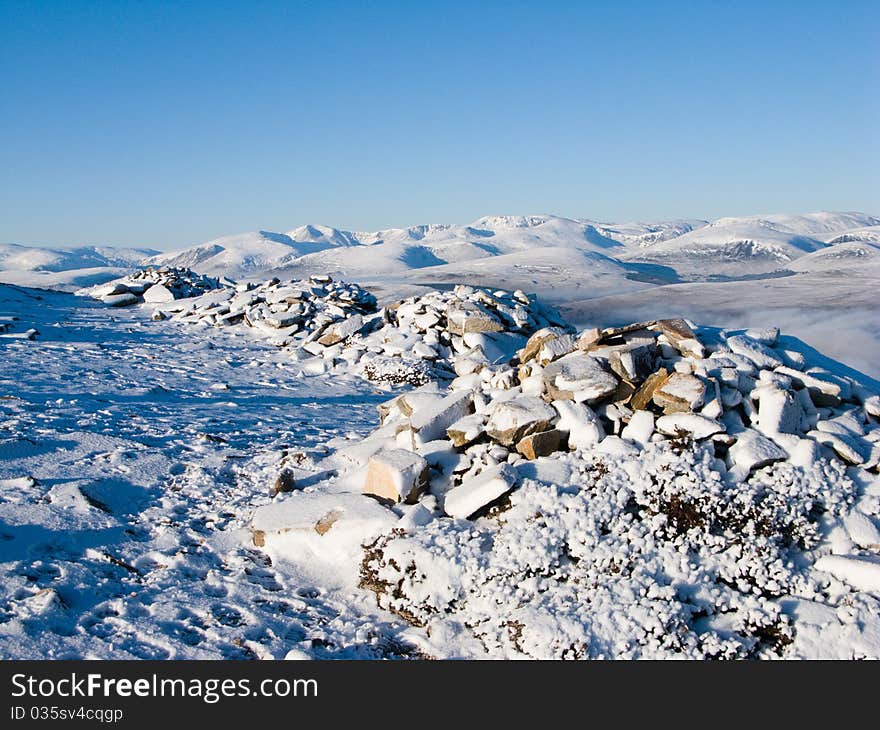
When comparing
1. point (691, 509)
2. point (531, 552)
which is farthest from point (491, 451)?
point (691, 509)

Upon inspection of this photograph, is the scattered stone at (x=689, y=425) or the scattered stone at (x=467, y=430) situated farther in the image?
the scattered stone at (x=467, y=430)

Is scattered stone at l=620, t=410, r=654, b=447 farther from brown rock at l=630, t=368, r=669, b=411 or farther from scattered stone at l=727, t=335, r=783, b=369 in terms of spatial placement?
scattered stone at l=727, t=335, r=783, b=369

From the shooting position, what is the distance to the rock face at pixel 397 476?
689cm

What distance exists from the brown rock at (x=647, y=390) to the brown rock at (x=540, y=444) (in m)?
1.12

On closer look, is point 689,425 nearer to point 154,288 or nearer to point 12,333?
point 12,333

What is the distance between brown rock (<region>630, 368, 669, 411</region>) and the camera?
7.62m

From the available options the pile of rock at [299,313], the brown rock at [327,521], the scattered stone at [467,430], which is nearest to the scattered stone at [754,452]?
the scattered stone at [467,430]

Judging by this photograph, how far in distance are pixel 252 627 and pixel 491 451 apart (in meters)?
3.41

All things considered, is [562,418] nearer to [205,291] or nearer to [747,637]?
[747,637]

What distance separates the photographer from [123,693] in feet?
14.3

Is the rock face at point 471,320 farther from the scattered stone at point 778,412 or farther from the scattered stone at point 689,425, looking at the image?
the scattered stone at point 689,425

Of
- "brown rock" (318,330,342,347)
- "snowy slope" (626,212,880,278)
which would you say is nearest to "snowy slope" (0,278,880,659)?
"brown rock" (318,330,342,347)

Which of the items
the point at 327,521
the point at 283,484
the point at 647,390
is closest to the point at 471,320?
the point at 647,390

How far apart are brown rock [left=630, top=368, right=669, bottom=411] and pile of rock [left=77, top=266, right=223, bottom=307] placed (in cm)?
2317
